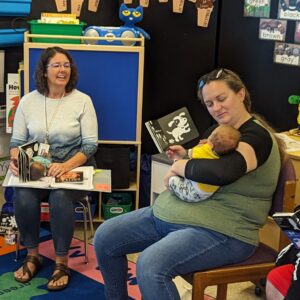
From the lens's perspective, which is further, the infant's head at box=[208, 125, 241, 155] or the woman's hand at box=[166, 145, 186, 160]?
the woman's hand at box=[166, 145, 186, 160]

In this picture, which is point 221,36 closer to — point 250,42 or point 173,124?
point 250,42

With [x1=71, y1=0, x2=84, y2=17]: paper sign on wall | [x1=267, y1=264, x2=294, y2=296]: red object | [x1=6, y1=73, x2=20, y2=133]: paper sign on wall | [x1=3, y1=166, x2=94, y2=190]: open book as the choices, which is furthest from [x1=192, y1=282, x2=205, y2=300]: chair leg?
[x1=71, y1=0, x2=84, y2=17]: paper sign on wall

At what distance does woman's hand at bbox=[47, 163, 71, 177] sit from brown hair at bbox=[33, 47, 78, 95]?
0.41m

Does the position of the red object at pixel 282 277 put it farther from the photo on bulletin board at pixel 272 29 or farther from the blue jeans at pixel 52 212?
the photo on bulletin board at pixel 272 29

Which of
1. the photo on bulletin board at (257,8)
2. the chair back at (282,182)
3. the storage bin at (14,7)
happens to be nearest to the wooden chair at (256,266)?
the chair back at (282,182)

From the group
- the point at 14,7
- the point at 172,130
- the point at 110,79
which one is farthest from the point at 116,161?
the point at 14,7

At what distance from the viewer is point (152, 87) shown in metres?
3.69

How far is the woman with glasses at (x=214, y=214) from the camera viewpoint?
1.90 m

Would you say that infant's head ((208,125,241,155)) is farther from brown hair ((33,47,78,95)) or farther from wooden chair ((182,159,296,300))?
brown hair ((33,47,78,95))

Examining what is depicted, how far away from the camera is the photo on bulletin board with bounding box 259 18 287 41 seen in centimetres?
302

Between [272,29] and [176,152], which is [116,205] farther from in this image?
[272,29]

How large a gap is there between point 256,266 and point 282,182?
31 cm

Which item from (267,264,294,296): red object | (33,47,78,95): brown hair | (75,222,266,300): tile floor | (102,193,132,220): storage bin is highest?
(33,47,78,95): brown hair

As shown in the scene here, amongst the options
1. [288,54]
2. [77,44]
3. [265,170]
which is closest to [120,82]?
[77,44]
